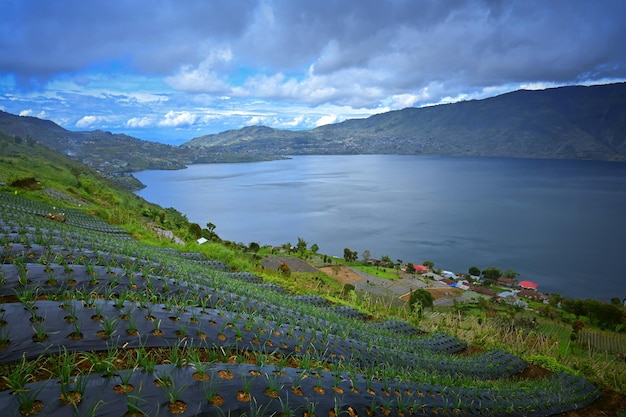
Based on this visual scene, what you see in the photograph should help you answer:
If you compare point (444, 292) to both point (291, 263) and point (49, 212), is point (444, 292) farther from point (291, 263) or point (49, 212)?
point (49, 212)

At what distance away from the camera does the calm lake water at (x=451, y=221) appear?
58.1m

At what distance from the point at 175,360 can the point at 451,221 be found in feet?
269

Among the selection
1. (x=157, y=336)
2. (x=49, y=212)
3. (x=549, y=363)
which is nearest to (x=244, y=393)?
(x=157, y=336)

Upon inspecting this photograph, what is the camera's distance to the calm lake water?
58.1m

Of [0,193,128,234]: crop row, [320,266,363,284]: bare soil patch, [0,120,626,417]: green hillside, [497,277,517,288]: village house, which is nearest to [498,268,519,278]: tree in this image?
[497,277,517,288]: village house

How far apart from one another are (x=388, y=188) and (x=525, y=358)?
111894mm

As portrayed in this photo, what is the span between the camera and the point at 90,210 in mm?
22219

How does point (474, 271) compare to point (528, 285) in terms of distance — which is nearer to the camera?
point (528, 285)

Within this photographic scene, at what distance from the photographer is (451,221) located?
78.6m

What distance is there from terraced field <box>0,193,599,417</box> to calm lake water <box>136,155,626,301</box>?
54.9 metres

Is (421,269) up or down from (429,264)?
down

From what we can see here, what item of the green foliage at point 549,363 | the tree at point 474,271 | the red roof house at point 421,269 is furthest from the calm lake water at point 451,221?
the green foliage at point 549,363

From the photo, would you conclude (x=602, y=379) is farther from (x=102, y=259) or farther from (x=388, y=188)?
(x=388, y=188)

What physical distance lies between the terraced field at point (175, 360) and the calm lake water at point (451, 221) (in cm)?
5494
